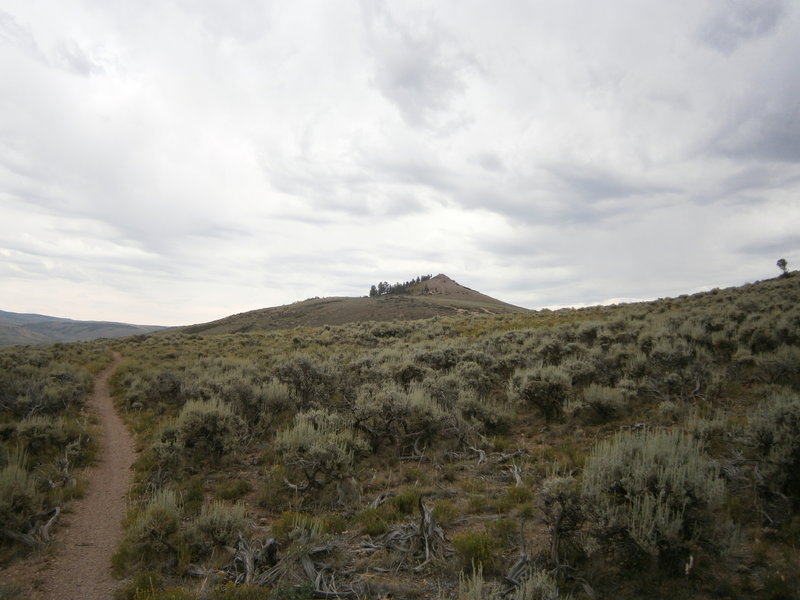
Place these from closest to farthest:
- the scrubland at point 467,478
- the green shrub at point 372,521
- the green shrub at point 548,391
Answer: the scrubland at point 467,478 < the green shrub at point 372,521 < the green shrub at point 548,391

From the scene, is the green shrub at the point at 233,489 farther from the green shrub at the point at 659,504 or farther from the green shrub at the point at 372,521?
the green shrub at the point at 659,504

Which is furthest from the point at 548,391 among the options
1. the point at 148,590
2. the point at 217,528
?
the point at 148,590

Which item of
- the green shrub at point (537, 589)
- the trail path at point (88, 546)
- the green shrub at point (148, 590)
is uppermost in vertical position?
the green shrub at point (537, 589)

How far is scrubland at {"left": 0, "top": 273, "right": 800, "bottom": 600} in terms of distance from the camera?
465cm

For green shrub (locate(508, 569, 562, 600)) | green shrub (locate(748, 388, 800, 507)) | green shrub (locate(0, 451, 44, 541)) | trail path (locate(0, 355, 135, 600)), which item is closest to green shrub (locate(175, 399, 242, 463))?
trail path (locate(0, 355, 135, 600))

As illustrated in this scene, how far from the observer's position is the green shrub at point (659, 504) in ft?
14.5

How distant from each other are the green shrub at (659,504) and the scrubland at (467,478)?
26 millimetres

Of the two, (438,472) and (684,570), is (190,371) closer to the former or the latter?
(438,472)

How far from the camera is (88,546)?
6453 millimetres

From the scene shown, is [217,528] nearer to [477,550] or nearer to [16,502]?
[16,502]

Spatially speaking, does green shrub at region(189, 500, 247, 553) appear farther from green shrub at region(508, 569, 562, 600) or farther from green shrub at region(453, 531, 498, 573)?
green shrub at region(508, 569, 562, 600)

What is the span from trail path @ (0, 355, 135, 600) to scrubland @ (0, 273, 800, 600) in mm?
310

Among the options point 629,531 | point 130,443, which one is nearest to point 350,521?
point 629,531

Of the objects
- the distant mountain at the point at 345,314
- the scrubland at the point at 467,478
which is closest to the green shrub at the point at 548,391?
the scrubland at the point at 467,478
